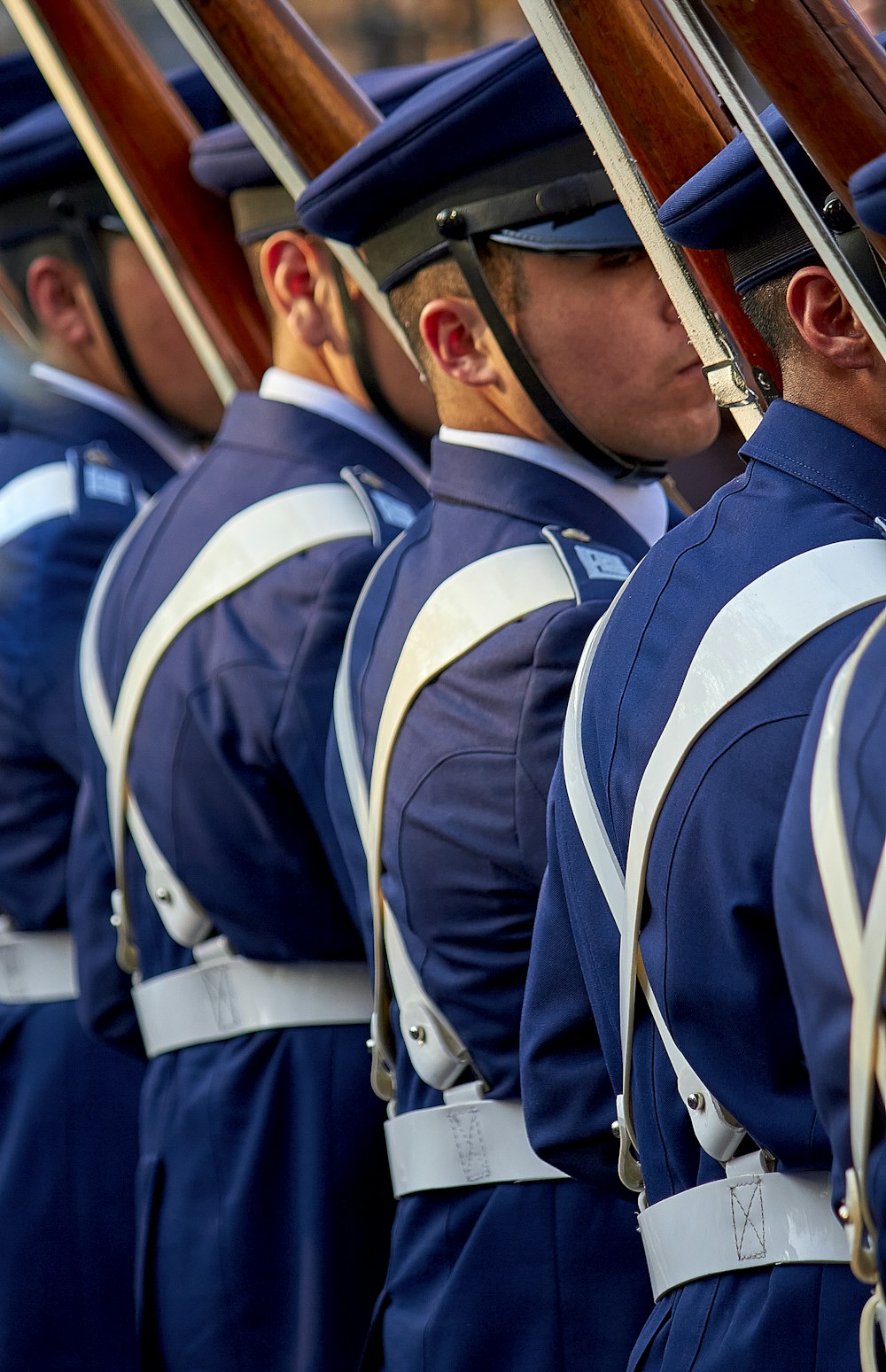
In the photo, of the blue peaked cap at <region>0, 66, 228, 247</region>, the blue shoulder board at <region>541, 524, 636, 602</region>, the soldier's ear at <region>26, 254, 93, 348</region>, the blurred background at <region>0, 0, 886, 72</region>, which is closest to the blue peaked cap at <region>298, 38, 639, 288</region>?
the blue shoulder board at <region>541, 524, 636, 602</region>

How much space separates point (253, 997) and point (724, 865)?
5.58ft

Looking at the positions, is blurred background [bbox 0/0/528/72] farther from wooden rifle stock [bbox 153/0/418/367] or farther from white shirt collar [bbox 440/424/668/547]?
white shirt collar [bbox 440/424/668/547]

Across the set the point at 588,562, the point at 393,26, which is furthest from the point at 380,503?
the point at 393,26

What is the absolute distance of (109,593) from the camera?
11.7 feet

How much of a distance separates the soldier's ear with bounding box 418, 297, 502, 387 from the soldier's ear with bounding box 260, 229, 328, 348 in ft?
2.08

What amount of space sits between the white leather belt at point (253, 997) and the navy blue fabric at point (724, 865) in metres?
1.19

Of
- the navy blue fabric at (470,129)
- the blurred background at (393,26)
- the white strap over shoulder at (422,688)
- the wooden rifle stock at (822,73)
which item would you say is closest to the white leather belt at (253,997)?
the white strap over shoulder at (422,688)

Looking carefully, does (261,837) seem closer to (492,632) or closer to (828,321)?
(492,632)

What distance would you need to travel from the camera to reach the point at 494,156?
270cm

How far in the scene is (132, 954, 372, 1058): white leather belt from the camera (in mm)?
3270

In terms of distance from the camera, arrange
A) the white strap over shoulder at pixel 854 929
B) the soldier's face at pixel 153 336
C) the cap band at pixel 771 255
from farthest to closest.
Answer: the soldier's face at pixel 153 336
the cap band at pixel 771 255
the white strap over shoulder at pixel 854 929

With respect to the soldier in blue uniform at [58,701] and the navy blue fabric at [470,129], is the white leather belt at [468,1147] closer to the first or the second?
the navy blue fabric at [470,129]

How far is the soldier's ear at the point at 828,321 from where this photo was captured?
188 centimetres

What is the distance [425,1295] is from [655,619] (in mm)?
1180
